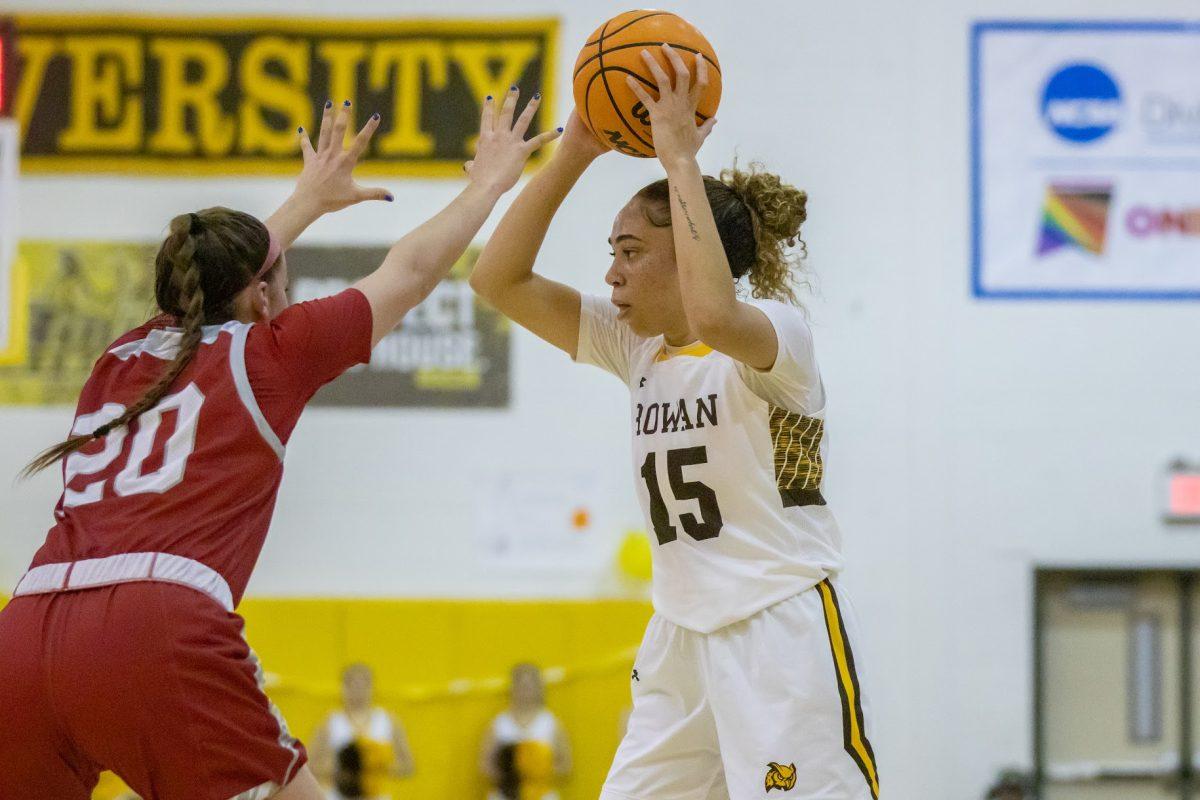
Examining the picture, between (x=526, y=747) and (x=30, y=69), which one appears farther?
(x=30, y=69)

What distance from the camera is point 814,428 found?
3.05 metres

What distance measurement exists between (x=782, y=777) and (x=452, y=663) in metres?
4.24

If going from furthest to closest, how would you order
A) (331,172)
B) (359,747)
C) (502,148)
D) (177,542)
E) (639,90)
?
(359,747)
(331,172)
(502,148)
(639,90)
(177,542)

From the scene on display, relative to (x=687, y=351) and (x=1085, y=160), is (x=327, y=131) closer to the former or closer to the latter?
(x=687, y=351)

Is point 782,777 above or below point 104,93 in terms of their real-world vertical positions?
below

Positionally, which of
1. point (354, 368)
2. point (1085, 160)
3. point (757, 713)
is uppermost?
point (1085, 160)

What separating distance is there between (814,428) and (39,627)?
1699mm

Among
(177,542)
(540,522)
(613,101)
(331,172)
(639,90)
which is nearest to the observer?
(177,542)

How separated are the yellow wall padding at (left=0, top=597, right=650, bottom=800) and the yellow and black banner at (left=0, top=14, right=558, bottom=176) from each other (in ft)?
7.86

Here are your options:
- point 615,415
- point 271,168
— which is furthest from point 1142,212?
point 271,168

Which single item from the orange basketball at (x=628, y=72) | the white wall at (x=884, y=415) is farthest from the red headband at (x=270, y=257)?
the white wall at (x=884, y=415)

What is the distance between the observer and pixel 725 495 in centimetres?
299

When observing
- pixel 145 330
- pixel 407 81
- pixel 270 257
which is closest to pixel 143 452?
pixel 145 330

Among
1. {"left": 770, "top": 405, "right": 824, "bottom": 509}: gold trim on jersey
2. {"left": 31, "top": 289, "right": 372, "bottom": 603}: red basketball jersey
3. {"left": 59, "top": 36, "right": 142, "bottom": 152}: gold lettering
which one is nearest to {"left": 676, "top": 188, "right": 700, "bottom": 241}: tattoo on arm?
{"left": 770, "top": 405, "right": 824, "bottom": 509}: gold trim on jersey
